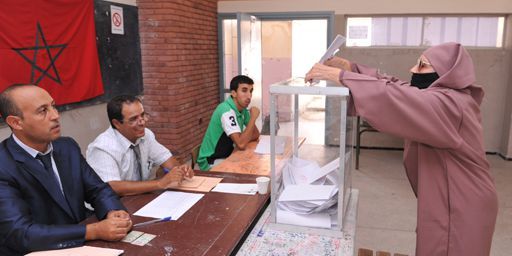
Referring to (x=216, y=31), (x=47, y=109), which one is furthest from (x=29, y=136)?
(x=216, y=31)

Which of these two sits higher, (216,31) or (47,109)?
(216,31)

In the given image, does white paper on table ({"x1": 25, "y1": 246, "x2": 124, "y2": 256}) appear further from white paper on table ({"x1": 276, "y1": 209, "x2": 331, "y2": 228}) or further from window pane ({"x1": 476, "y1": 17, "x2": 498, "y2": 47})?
window pane ({"x1": 476, "y1": 17, "x2": 498, "y2": 47})

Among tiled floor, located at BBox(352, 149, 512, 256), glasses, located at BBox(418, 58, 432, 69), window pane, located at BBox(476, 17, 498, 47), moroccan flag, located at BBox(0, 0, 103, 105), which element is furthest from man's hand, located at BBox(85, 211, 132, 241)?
window pane, located at BBox(476, 17, 498, 47)

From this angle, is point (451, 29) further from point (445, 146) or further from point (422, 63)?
point (445, 146)

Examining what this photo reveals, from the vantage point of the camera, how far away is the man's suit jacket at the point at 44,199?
1440 mm

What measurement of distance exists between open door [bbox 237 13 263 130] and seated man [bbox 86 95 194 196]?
2.90 metres

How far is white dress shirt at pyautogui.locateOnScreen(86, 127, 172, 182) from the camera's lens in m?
2.14

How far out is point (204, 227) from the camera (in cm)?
162

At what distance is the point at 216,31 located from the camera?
19.8ft

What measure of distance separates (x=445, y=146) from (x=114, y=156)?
1.65 m

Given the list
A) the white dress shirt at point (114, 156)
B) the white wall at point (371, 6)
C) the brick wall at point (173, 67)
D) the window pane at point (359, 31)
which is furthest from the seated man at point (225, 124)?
the window pane at point (359, 31)

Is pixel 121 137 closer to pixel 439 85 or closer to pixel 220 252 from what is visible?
pixel 220 252

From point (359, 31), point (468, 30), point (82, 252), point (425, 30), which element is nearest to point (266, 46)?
point (359, 31)

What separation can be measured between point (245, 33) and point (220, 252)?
15.0ft
